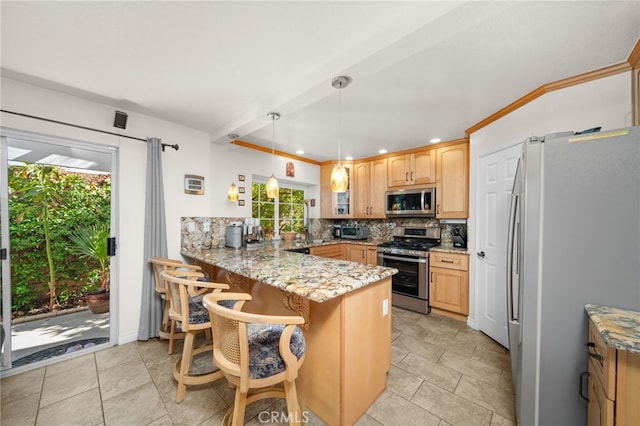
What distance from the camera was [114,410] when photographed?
1637mm

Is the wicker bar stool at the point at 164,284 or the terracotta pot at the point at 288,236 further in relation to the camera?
the terracotta pot at the point at 288,236

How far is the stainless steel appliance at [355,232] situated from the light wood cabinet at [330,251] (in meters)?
0.31

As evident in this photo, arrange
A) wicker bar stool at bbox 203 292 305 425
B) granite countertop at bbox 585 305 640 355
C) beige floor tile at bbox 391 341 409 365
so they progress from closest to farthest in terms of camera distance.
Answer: granite countertop at bbox 585 305 640 355, wicker bar stool at bbox 203 292 305 425, beige floor tile at bbox 391 341 409 365

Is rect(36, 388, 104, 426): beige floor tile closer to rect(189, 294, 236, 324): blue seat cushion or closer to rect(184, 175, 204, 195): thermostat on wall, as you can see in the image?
rect(189, 294, 236, 324): blue seat cushion

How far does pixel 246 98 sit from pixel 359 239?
309 cm

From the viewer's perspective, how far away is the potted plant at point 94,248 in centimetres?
311

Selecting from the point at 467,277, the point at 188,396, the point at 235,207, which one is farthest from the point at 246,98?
the point at 467,277

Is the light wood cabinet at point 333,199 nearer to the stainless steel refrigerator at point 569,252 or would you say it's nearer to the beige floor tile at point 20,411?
the stainless steel refrigerator at point 569,252

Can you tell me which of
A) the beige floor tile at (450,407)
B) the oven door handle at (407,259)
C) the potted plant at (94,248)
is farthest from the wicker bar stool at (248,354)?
the potted plant at (94,248)

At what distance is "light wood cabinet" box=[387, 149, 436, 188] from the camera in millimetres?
3719

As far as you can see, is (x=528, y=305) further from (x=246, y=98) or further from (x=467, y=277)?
(x=246, y=98)

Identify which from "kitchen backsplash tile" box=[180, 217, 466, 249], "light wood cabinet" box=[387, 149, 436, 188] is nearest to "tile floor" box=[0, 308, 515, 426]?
"kitchen backsplash tile" box=[180, 217, 466, 249]

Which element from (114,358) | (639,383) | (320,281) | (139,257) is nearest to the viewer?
(639,383)

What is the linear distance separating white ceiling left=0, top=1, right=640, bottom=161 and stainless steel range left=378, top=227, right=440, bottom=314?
1.92 metres
